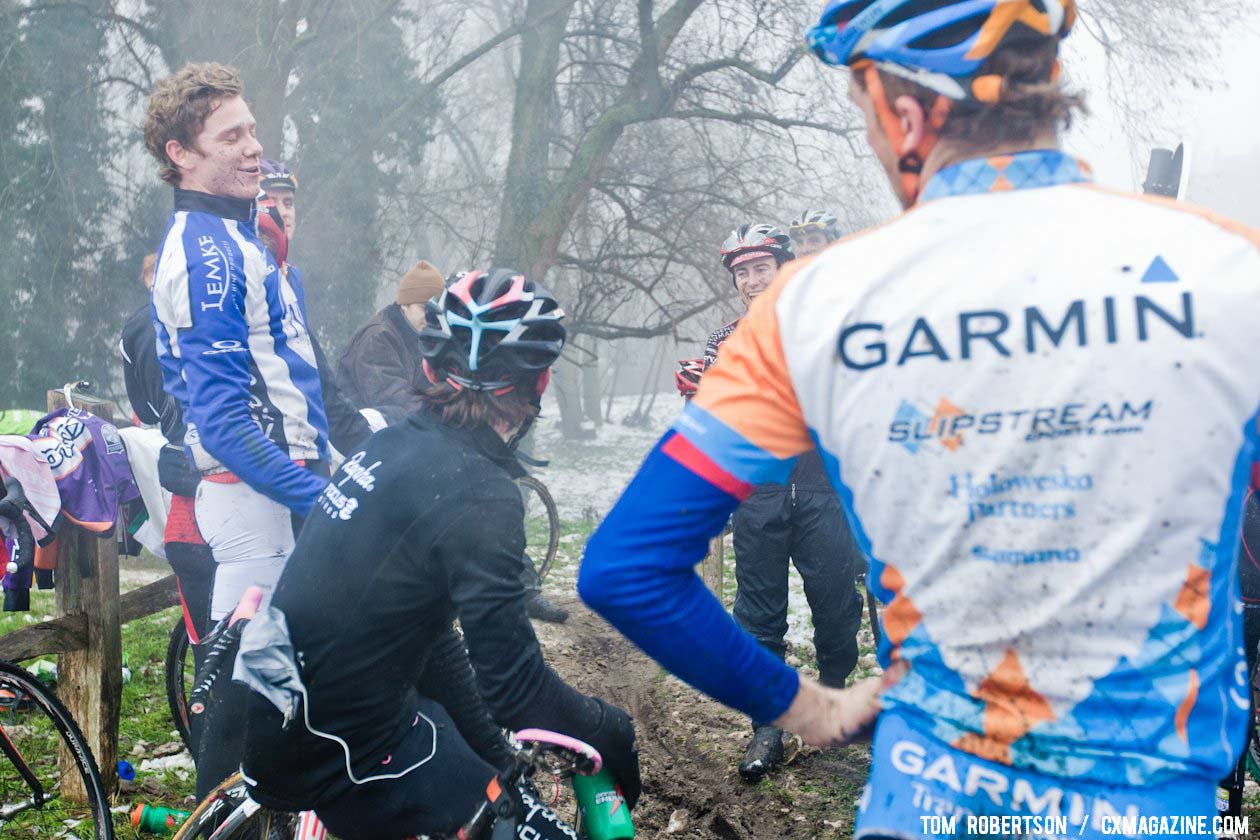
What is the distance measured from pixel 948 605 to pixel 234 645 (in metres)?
2.36

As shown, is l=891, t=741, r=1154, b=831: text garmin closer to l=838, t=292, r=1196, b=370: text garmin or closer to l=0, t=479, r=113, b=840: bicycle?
l=838, t=292, r=1196, b=370: text garmin

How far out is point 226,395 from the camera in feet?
11.1

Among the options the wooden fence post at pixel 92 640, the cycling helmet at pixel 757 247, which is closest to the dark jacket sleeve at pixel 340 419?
the wooden fence post at pixel 92 640

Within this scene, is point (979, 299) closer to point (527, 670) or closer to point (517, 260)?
point (527, 670)

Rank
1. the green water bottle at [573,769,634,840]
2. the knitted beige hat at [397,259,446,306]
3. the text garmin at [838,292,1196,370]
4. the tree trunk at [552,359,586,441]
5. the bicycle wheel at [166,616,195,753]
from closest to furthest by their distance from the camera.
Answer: the text garmin at [838,292,1196,370] → the green water bottle at [573,769,634,840] → the bicycle wheel at [166,616,195,753] → the knitted beige hat at [397,259,446,306] → the tree trunk at [552,359,586,441]

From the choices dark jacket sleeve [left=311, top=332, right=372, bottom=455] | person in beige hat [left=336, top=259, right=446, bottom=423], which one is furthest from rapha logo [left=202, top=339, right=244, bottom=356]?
person in beige hat [left=336, top=259, right=446, bottom=423]

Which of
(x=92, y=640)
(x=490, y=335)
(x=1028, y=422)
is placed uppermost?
(x=1028, y=422)

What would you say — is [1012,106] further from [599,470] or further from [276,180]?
[599,470]

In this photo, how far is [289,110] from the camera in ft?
47.2

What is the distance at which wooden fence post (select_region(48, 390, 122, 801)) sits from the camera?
14.5 ft

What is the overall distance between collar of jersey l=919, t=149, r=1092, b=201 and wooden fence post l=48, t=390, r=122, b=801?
4.13m

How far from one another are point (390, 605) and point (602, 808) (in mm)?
799

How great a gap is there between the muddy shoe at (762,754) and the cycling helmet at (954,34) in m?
→ 3.82

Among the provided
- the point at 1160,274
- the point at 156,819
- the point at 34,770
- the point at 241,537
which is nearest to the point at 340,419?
the point at 241,537
